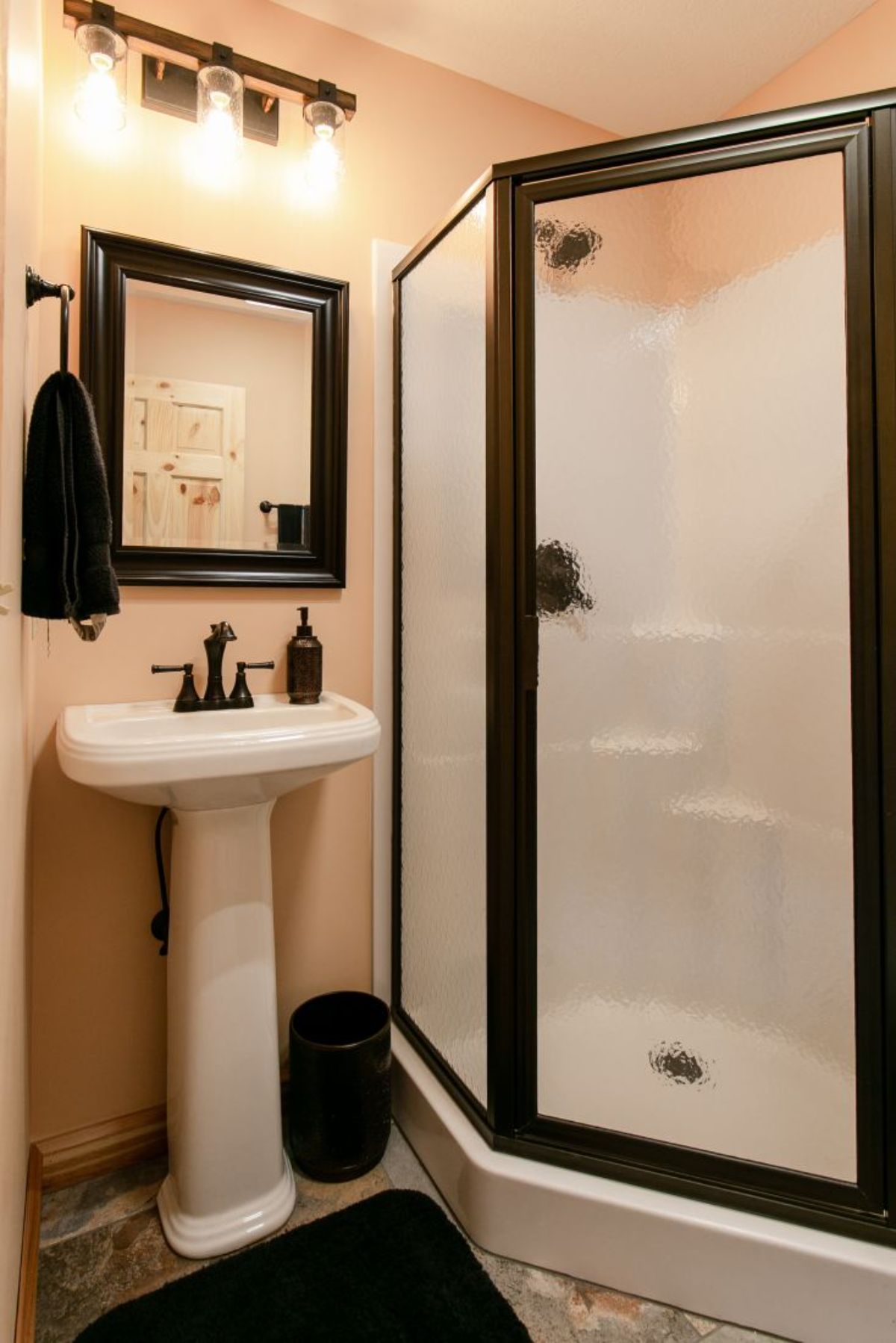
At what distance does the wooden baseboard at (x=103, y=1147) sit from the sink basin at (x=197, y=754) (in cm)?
82

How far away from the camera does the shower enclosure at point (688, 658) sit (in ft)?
3.91

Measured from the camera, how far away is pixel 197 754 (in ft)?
3.91

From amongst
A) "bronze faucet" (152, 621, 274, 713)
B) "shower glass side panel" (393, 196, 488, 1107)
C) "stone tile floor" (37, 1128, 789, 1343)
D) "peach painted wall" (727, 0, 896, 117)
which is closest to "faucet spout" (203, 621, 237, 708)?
"bronze faucet" (152, 621, 274, 713)

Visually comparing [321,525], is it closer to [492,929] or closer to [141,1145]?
[492,929]

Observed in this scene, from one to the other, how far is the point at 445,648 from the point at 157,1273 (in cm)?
131

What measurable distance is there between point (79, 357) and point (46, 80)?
0.57 m

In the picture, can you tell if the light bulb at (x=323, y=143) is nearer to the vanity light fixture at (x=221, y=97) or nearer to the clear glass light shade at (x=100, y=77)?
the vanity light fixture at (x=221, y=97)

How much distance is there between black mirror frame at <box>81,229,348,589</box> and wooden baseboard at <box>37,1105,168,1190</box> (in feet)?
→ 3.94

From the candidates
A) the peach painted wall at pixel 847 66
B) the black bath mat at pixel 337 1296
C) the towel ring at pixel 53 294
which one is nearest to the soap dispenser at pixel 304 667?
the towel ring at pixel 53 294

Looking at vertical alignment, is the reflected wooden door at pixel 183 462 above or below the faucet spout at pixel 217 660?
above

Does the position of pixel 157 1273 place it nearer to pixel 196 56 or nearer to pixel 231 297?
pixel 231 297

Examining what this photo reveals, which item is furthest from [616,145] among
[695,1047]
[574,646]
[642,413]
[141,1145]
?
[141,1145]

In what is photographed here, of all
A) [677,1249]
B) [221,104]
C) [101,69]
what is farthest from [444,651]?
[101,69]

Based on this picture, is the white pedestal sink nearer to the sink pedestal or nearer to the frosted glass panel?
the sink pedestal
